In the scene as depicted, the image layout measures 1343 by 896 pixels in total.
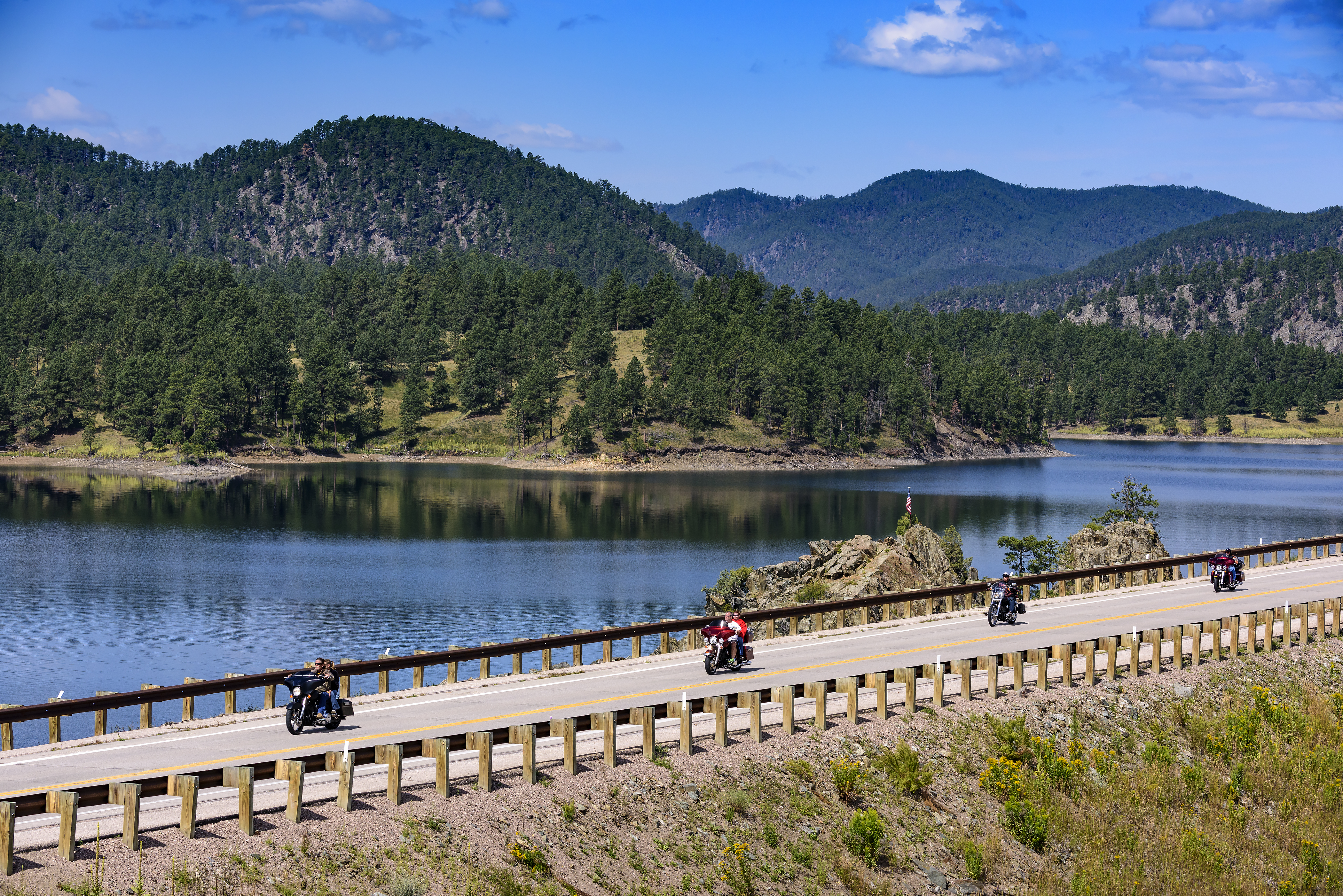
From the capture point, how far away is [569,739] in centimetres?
2048

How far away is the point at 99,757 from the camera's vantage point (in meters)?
20.4

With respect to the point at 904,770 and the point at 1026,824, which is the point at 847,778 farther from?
the point at 1026,824

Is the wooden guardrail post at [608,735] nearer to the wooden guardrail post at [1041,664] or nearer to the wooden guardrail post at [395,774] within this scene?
the wooden guardrail post at [395,774]

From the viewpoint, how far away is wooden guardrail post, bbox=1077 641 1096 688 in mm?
29625

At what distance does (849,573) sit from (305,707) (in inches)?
1194

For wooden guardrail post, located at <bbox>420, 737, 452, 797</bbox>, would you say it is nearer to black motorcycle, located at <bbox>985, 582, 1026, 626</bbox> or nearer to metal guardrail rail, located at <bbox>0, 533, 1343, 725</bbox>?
metal guardrail rail, located at <bbox>0, 533, 1343, 725</bbox>

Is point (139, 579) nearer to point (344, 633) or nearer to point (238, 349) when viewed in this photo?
point (344, 633)

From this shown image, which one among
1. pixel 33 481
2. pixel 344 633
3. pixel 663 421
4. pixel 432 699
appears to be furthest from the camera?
pixel 663 421

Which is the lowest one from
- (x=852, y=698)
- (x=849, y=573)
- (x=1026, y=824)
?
(x=1026, y=824)

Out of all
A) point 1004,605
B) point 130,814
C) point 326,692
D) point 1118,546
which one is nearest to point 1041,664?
point 1004,605

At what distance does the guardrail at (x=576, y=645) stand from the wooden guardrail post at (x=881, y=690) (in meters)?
6.27

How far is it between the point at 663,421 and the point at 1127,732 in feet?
529

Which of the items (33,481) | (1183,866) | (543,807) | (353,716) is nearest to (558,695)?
(353,716)

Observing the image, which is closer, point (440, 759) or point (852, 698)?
point (440, 759)
